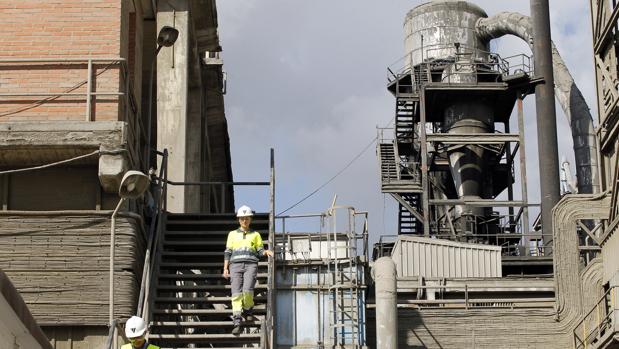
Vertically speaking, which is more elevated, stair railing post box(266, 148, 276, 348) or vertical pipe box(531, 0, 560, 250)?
vertical pipe box(531, 0, 560, 250)

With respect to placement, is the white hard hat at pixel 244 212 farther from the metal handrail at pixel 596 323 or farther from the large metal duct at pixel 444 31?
the large metal duct at pixel 444 31

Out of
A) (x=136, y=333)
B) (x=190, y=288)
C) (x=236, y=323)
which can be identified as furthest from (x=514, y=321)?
(x=136, y=333)

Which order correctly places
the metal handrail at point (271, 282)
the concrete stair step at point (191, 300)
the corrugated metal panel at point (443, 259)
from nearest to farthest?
1. the metal handrail at point (271, 282)
2. the concrete stair step at point (191, 300)
3. the corrugated metal panel at point (443, 259)

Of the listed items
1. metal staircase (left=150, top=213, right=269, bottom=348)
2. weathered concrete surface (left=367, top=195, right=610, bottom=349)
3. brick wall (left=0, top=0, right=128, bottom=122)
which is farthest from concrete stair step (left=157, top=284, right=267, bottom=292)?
weathered concrete surface (left=367, top=195, right=610, bottom=349)

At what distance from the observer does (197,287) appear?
64.5 feet

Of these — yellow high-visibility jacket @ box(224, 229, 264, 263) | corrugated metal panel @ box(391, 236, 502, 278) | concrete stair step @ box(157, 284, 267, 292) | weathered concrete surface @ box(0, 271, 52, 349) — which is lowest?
weathered concrete surface @ box(0, 271, 52, 349)

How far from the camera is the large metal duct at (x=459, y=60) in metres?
48.1

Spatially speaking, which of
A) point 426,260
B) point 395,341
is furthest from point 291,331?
point 426,260

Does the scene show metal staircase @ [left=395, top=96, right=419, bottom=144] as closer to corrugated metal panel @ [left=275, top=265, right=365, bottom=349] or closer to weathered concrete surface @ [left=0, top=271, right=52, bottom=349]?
corrugated metal panel @ [left=275, top=265, right=365, bottom=349]

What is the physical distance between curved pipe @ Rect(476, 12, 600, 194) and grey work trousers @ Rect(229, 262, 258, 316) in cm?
2801

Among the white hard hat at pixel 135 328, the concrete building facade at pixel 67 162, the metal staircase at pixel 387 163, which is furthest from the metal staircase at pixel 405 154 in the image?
the white hard hat at pixel 135 328

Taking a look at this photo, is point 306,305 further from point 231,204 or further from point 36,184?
point 231,204

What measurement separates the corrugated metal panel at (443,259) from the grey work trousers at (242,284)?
1829cm

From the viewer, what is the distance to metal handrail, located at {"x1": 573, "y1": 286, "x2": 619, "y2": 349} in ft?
82.7
